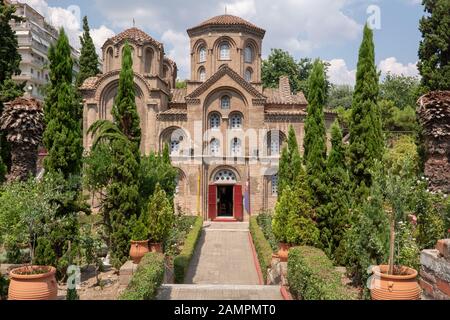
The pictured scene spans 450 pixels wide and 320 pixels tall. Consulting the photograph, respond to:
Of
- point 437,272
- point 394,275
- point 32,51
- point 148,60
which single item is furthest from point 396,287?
point 32,51

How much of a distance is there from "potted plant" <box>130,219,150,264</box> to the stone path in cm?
151

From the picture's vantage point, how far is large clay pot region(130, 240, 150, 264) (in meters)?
12.8

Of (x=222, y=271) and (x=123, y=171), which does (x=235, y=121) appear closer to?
(x=222, y=271)

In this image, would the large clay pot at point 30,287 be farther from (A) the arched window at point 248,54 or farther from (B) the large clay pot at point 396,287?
(A) the arched window at point 248,54

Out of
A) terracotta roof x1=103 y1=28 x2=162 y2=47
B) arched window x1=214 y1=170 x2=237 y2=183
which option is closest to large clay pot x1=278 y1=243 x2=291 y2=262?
arched window x1=214 y1=170 x2=237 y2=183

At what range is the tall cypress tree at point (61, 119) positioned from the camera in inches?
481

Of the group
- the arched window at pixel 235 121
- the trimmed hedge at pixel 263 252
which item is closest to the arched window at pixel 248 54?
the arched window at pixel 235 121

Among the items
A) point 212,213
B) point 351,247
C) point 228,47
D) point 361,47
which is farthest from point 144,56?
point 351,247

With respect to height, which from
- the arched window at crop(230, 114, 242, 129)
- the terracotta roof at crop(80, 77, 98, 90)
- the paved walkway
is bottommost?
the paved walkway

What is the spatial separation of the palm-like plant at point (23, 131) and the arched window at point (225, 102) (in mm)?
A: 14315

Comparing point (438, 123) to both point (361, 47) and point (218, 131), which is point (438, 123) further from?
point (218, 131)

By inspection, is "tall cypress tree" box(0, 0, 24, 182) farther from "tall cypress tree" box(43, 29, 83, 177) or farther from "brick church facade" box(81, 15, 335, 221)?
"tall cypress tree" box(43, 29, 83, 177)

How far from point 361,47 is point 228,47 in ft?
63.6

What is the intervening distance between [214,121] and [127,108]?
16.5m
